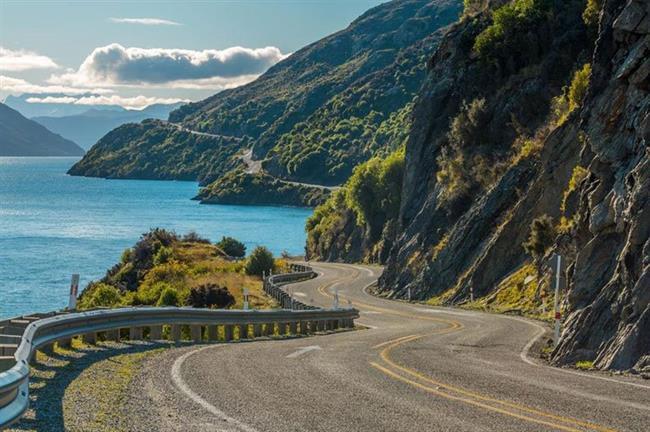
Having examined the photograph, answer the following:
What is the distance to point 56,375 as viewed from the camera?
12.2 m

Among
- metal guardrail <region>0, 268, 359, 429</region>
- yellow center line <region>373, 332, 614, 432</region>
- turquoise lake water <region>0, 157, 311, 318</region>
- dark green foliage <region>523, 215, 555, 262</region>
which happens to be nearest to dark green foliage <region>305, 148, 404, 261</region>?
turquoise lake water <region>0, 157, 311, 318</region>

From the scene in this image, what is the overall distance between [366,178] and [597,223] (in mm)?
71825

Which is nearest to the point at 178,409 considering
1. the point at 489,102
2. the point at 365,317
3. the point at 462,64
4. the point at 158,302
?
the point at 365,317

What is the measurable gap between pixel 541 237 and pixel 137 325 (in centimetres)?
2279

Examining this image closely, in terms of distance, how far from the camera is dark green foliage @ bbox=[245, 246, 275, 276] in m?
65.2

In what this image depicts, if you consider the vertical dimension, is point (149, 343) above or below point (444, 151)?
below

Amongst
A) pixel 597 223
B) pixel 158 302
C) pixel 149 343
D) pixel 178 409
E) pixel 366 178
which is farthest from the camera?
pixel 366 178

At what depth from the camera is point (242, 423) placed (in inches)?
363

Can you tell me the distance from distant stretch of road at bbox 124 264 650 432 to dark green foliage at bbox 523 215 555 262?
1741 cm

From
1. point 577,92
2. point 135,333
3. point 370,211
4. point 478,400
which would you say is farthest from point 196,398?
point 370,211

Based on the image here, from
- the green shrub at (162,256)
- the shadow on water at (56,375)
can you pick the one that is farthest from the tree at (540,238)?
the green shrub at (162,256)

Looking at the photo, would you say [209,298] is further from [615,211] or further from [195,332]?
[615,211]

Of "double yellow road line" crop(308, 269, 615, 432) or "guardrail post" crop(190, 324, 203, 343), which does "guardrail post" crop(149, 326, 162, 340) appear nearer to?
"guardrail post" crop(190, 324, 203, 343)

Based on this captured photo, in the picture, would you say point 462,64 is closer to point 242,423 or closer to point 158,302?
point 158,302
